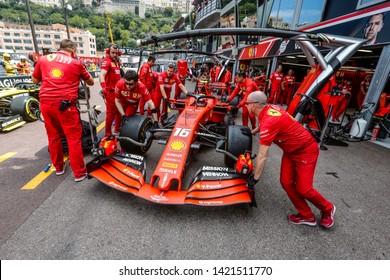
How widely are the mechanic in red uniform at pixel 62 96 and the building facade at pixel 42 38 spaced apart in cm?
8650

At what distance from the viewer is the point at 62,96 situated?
2.69 metres

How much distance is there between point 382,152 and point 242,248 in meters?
4.82

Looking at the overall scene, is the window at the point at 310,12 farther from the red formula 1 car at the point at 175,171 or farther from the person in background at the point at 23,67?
the person in background at the point at 23,67

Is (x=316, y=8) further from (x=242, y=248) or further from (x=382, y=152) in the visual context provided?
(x=242, y=248)

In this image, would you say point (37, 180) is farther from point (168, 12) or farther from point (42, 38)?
point (168, 12)

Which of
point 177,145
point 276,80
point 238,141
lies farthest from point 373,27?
point 177,145

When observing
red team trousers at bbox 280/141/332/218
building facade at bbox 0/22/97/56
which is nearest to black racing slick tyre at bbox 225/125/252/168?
red team trousers at bbox 280/141/332/218

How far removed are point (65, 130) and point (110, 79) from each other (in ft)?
6.66

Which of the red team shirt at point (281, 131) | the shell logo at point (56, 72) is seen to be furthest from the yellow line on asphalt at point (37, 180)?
the red team shirt at point (281, 131)

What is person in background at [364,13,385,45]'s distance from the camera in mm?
5016

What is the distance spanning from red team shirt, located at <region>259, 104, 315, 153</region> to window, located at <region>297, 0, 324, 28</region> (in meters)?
7.65

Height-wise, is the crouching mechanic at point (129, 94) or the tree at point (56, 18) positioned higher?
the tree at point (56, 18)

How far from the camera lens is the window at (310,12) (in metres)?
7.63

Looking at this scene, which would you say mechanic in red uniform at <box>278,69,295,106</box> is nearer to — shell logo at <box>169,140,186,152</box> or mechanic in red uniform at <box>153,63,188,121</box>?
mechanic in red uniform at <box>153,63,188,121</box>
